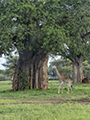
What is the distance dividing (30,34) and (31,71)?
4775 mm

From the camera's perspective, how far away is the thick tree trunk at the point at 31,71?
77.3 ft

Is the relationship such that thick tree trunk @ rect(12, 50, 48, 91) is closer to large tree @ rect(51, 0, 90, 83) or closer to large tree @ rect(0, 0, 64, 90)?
large tree @ rect(0, 0, 64, 90)

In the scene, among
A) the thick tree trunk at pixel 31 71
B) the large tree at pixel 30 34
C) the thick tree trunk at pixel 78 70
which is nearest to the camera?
the large tree at pixel 30 34

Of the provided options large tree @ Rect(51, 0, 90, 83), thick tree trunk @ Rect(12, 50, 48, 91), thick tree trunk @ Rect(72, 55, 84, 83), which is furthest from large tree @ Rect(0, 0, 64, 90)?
thick tree trunk @ Rect(72, 55, 84, 83)

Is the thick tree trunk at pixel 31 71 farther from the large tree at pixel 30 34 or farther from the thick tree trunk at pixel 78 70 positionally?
the thick tree trunk at pixel 78 70

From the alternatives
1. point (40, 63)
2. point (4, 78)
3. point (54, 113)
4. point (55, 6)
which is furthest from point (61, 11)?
point (4, 78)

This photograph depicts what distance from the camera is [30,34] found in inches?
845

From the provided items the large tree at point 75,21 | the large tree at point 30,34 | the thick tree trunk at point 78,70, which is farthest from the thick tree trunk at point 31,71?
the thick tree trunk at point 78,70

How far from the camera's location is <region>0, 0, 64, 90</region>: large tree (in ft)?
67.7

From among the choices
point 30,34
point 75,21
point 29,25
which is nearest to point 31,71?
point 30,34

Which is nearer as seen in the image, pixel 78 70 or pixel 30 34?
pixel 30 34

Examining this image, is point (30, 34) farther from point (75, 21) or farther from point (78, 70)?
point (78, 70)

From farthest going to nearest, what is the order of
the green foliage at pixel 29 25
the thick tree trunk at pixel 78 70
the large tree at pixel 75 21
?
1. the thick tree trunk at pixel 78 70
2. the large tree at pixel 75 21
3. the green foliage at pixel 29 25

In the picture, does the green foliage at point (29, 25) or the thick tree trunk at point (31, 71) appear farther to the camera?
the thick tree trunk at point (31, 71)
